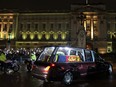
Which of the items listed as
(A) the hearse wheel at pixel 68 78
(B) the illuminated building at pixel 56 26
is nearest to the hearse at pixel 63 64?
(A) the hearse wheel at pixel 68 78

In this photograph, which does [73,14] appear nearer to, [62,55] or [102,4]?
[102,4]

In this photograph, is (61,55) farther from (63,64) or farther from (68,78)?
(68,78)

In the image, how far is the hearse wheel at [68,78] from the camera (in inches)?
531

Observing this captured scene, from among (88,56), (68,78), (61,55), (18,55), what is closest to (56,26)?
(18,55)

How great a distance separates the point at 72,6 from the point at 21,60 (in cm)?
6625

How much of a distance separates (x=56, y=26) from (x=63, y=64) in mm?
91780

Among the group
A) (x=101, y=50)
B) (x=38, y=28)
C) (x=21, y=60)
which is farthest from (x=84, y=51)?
(x=38, y=28)

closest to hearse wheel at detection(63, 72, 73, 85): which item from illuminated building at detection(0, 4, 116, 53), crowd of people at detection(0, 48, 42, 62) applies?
crowd of people at detection(0, 48, 42, 62)

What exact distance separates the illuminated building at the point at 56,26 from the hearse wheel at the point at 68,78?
85134 mm

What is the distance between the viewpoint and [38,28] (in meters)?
106

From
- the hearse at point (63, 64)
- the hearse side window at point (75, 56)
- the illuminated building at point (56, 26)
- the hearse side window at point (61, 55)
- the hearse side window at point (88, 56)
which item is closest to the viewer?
the hearse at point (63, 64)

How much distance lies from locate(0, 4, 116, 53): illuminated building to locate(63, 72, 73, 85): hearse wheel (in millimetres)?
85134

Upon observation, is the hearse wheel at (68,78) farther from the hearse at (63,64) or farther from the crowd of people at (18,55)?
the crowd of people at (18,55)

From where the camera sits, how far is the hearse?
13.0 meters
